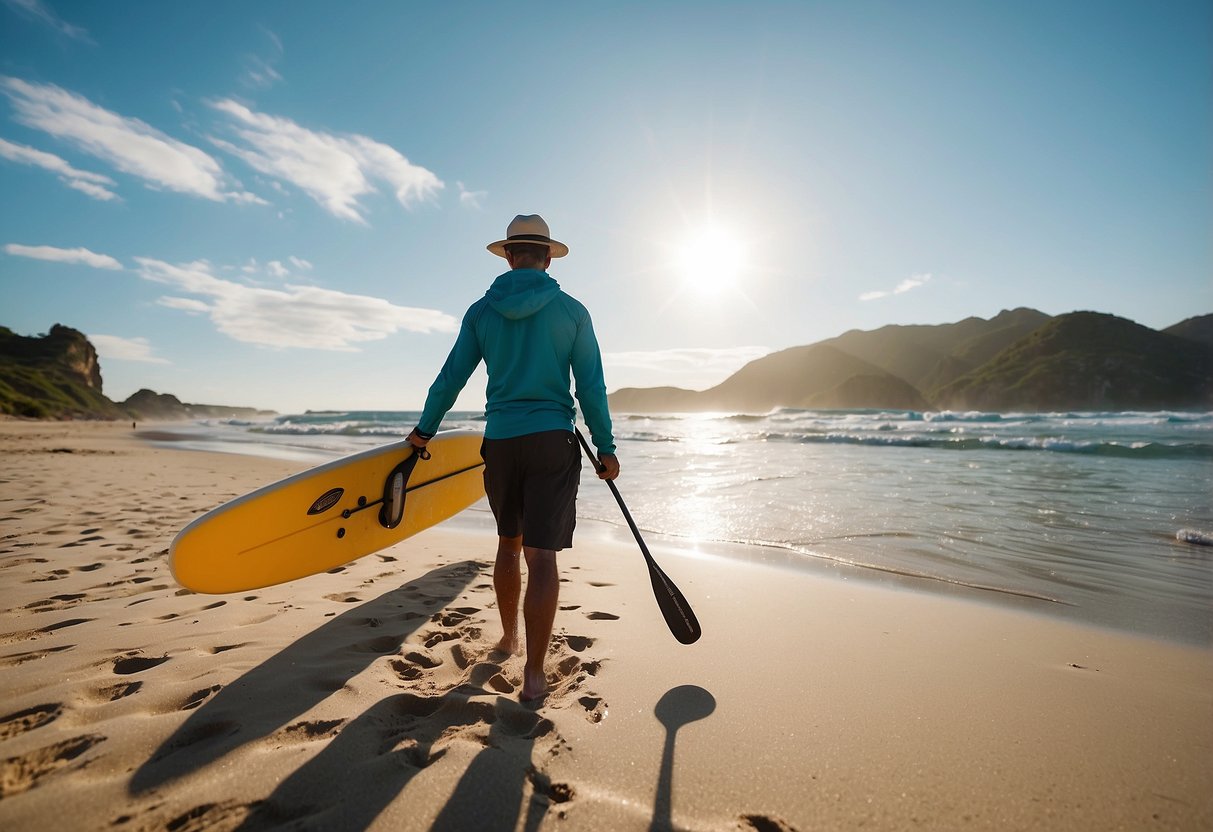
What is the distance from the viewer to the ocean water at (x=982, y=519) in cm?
383

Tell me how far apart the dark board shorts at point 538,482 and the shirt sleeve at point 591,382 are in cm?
15

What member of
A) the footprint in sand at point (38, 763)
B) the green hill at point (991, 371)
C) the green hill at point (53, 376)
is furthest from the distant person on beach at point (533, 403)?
the green hill at point (991, 371)

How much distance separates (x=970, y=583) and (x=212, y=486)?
34.1 ft

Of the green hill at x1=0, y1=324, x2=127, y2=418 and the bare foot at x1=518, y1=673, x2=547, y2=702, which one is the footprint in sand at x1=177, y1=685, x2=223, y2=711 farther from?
the green hill at x1=0, y1=324, x2=127, y2=418

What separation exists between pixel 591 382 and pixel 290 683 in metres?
1.90

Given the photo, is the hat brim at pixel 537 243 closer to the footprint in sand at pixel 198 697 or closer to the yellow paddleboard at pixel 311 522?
the yellow paddleboard at pixel 311 522

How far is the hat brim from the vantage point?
8.83ft

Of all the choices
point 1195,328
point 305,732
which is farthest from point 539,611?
point 1195,328

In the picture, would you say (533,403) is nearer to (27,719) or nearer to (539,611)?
(539,611)

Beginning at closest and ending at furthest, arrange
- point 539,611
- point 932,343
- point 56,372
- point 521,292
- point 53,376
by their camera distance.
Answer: point 539,611, point 521,292, point 53,376, point 56,372, point 932,343

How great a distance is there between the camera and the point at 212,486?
8.65 meters

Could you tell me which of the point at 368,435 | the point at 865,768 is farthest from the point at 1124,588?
the point at 368,435

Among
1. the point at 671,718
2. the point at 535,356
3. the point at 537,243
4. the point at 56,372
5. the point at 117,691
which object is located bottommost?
the point at 671,718

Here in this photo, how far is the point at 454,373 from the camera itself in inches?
109
